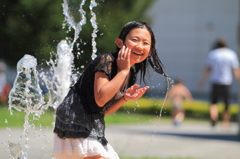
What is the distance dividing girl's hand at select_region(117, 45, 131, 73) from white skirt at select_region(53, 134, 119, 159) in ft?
1.61

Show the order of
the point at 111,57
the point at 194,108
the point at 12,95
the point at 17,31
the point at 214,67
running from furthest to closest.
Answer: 1. the point at 194,108
2. the point at 17,31
3. the point at 214,67
4. the point at 12,95
5. the point at 111,57

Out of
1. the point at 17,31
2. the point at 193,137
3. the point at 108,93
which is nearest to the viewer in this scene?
the point at 108,93

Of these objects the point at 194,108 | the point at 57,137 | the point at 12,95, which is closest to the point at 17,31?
the point at 194,108

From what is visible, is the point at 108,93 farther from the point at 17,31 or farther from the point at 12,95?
the point at 17,31

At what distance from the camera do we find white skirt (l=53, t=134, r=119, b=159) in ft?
8.76

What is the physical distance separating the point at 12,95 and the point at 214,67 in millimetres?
5814

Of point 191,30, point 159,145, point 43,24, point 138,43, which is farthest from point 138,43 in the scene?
point 191,30

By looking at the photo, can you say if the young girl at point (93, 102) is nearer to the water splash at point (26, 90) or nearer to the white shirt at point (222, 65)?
the water splash at point (26, 90)

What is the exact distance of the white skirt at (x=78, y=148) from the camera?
2.67 meters

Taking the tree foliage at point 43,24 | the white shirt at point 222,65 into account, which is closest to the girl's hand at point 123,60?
the white shirt at point 222,65

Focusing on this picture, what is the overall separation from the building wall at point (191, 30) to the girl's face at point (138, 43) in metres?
21.9

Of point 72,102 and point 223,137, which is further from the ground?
point 72,102

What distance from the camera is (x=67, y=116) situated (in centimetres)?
271

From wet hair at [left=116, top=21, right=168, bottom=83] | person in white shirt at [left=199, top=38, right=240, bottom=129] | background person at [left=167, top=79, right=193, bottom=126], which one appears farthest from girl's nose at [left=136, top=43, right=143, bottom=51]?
background person at [left=167, top=79, right=193, bottom=126]
